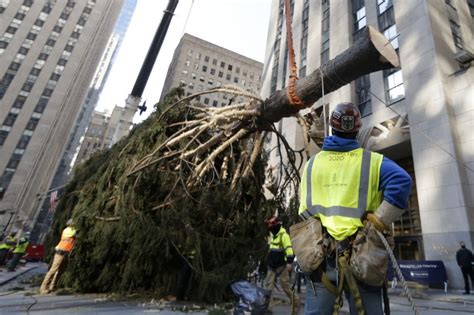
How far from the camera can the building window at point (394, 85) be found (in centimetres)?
1523

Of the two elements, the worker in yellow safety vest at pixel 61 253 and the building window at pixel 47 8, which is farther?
the building window at pixel 47 8

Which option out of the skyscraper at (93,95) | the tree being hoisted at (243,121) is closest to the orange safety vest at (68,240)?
the tree being hoisted at (243,121)

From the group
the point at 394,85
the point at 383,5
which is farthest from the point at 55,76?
the point at 394,85

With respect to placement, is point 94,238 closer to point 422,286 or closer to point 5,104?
point 422,286

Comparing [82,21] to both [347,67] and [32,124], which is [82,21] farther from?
[347,67]

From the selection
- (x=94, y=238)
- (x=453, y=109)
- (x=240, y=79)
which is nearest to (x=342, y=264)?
(x=94, y=238)

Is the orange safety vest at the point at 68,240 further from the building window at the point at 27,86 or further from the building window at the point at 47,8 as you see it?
the building window at the point at 47,8

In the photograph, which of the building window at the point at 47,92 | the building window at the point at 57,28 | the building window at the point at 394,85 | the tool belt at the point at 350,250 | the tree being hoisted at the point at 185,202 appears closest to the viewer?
the tool belt at the point at 350,250

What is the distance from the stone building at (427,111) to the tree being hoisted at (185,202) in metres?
6.52

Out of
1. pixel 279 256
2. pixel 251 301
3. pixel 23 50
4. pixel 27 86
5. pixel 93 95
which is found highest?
pixel 93 95

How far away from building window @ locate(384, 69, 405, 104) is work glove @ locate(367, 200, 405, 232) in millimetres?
16063

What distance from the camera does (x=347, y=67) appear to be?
3975 mm

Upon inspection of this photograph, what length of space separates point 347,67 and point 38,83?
64.8 metres

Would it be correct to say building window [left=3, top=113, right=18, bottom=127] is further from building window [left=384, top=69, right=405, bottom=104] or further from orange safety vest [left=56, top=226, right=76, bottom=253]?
building window [left=384, top=69, right=405, bottom=104]
